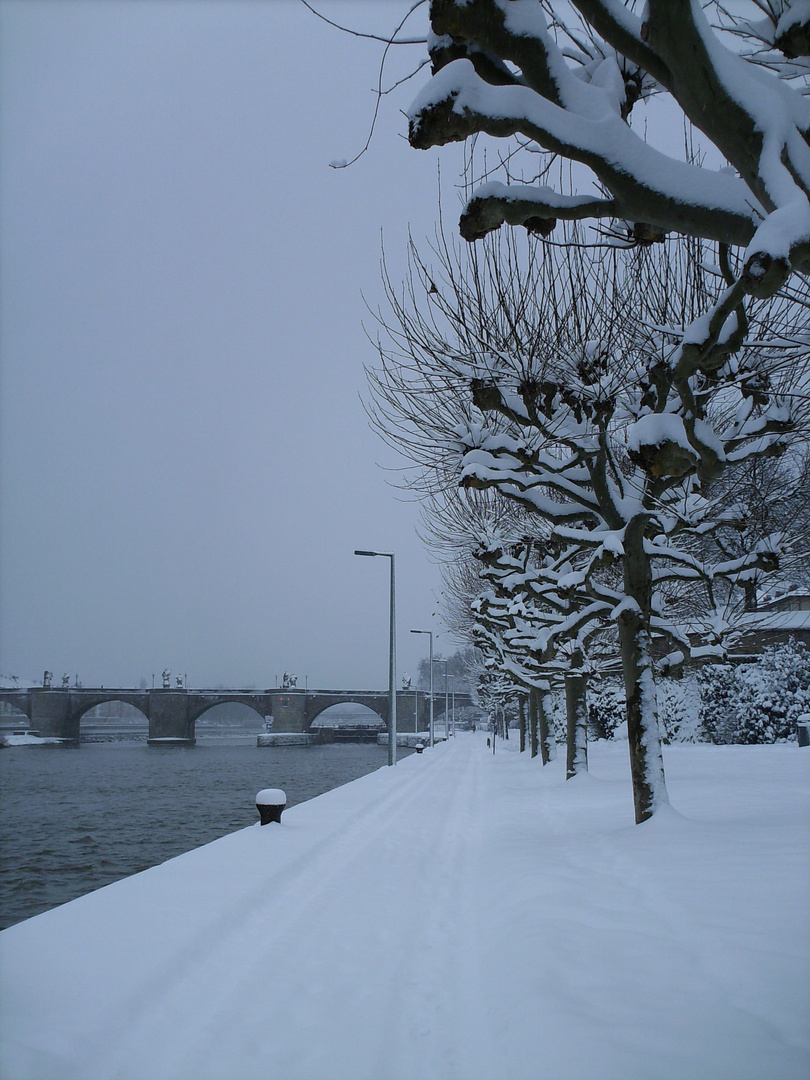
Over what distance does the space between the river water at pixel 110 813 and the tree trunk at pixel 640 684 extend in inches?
375

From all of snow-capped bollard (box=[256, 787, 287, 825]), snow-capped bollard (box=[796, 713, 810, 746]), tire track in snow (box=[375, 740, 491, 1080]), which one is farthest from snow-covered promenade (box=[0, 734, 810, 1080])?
snow-capped bollard (box=[796, 713, 810, 746])

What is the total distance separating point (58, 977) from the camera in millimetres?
4062

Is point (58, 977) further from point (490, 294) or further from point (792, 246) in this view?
point (490, 294)

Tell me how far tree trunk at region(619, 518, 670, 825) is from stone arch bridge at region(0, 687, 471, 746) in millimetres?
72572

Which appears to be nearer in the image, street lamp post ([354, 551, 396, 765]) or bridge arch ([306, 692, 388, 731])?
street lamp post ([354, 551, 396, 765])

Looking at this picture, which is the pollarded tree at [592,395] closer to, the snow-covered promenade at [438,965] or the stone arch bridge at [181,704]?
the snow-covered promenade at [438,965]

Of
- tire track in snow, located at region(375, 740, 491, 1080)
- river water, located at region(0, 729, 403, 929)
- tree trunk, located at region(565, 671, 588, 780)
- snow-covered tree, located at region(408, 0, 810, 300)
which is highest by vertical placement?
snow-covered tree, located at region(408, 0, 810, 300)

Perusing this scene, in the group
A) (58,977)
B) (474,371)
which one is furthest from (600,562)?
(58,977)

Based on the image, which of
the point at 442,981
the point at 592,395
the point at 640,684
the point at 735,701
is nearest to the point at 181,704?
the point at 735,701

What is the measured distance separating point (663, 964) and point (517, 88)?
4664 millimetres

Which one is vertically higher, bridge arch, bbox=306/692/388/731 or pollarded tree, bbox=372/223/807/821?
pollarded tree, bbox=372/223/807/821

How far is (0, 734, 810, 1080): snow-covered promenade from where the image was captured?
331 cm

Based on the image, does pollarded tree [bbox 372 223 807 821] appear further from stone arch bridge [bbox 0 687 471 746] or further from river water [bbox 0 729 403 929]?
stone arch bridge [bbox 0 687 471 746]

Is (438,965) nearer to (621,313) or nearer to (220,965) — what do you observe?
(220,965)
